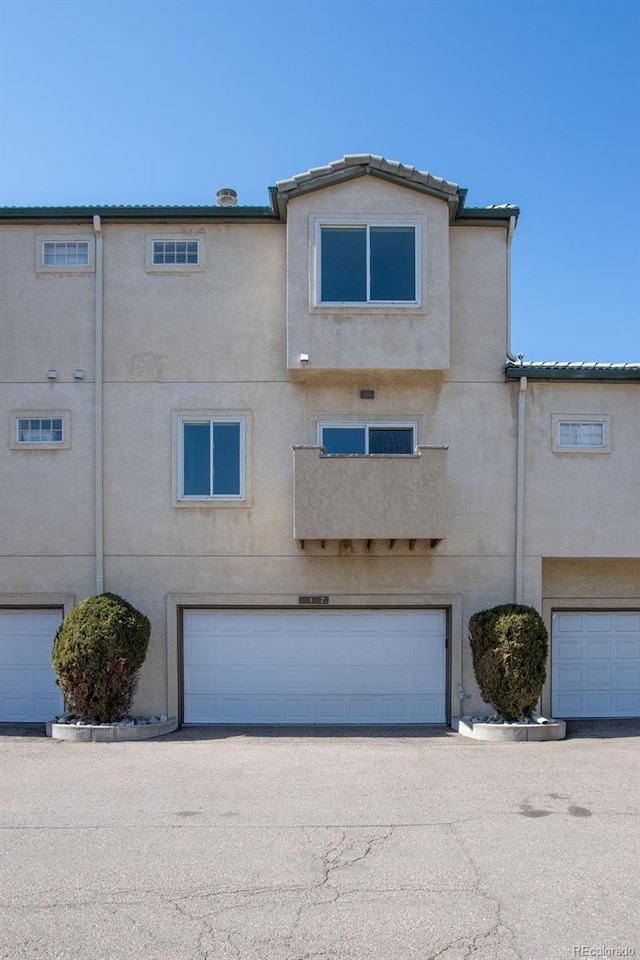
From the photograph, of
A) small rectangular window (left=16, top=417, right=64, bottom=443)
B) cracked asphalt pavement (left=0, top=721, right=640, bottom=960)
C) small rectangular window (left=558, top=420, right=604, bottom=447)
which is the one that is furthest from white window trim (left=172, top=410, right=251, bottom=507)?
small rectangular window (left=558, top=420, right=604, bottom=447)

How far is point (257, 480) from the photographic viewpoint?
1196 cm

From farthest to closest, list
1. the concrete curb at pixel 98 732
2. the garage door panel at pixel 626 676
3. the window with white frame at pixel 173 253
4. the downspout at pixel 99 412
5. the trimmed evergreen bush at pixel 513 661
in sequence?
the garage door panel at pixel 626 676 → the window with white frame at pixel 173 253 → the downspout at pixel 99 412 → the trimmed evergreen bush at pixel 513 661 → the concrete curb at pixel 98 732

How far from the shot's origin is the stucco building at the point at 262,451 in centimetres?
1191

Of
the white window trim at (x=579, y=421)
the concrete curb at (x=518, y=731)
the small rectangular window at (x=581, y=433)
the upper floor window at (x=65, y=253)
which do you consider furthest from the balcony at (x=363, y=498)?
the upper floor window at (x=65, y=253)

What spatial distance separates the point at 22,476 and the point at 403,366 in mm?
6428

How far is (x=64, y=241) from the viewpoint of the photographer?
12.2 metres

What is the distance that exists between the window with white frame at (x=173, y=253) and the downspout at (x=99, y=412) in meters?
0.90

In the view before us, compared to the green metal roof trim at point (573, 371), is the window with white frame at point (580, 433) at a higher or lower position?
lower

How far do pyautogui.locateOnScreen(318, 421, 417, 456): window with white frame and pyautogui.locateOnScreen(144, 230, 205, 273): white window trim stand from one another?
132 inches

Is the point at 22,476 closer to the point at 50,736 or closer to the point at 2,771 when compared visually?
the point at 50,736

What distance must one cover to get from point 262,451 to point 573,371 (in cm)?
524

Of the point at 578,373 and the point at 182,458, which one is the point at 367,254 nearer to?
the point at 578,373

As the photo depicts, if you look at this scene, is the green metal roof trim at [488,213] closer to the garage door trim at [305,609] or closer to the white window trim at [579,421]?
the white window trim at [579,421]

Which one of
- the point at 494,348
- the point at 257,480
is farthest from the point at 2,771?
the point at 494,348
